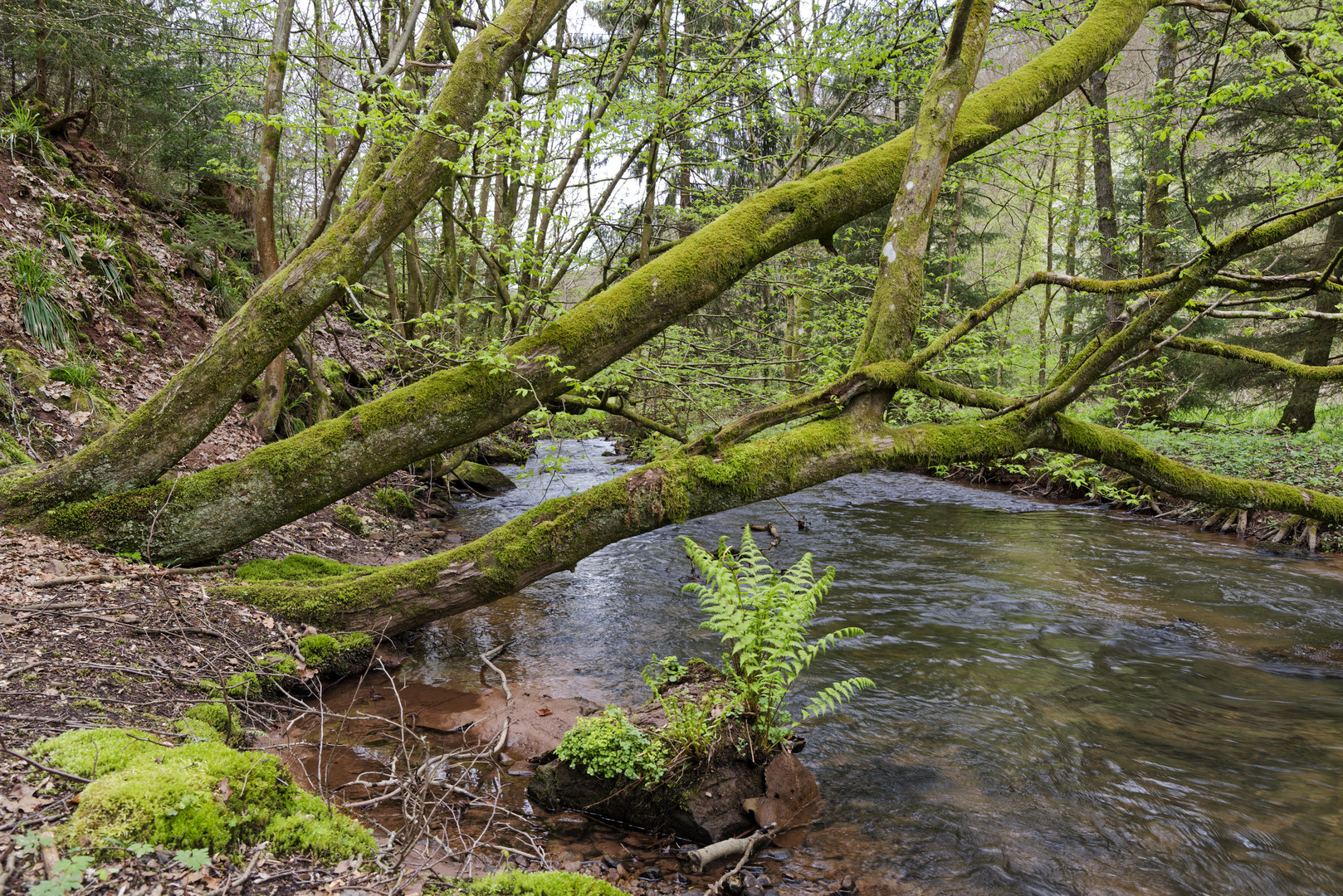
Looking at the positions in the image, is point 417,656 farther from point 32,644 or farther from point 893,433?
point 893,433

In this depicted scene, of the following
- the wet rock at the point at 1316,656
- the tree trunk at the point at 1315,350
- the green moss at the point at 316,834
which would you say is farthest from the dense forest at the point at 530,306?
the tree trunk at the point at 1315,350

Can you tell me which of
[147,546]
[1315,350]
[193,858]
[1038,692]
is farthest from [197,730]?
[1315,350]

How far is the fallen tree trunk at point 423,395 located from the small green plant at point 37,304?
140 inches

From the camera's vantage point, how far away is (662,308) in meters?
5.37

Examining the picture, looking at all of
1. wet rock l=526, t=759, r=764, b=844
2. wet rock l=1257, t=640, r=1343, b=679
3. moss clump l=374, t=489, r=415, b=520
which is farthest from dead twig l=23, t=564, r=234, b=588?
wet rock l=1257, t=640, r=1343, b=679

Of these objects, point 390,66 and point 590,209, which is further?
point 590,209

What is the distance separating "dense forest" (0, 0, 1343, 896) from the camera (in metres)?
4.82

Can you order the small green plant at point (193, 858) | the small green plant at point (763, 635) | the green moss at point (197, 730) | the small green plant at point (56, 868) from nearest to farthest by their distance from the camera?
the small green plant at point (56, 868), the small green plant at point (193, 858), the green moss at point (197, 730), the small green plant at point (763, 635)

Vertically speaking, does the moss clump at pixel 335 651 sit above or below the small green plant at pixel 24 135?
below

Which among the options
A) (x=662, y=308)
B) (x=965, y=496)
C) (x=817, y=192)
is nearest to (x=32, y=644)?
(x=662, y=308)

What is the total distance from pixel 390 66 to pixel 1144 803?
309 inches

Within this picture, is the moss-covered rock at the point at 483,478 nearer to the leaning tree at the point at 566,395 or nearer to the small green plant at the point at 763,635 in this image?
the leaning tree at the point at 566,395

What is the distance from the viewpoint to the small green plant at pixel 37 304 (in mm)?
7195

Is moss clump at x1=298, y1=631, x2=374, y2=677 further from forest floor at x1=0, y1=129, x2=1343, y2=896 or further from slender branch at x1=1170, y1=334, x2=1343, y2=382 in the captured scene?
slender branch at x1=1170, y1=334, x2=1343, y2=382
